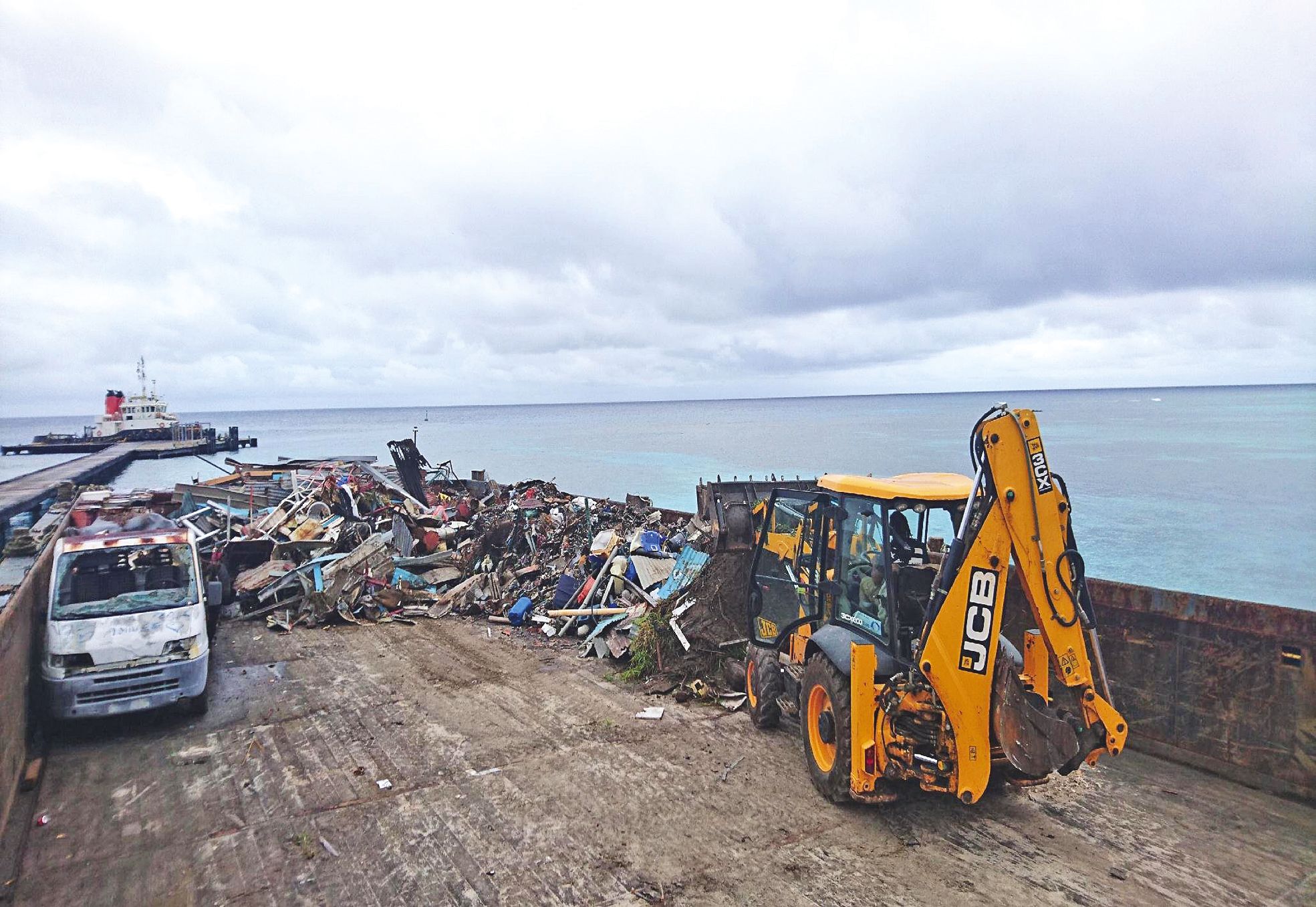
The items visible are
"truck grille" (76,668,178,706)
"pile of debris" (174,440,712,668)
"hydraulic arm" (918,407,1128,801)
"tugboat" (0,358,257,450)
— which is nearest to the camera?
"hydraulic arm" (918,407,1128,801)

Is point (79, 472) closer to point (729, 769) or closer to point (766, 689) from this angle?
point (766, 689)

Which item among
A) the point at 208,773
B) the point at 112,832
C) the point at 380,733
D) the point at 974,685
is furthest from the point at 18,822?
the point at 974,685

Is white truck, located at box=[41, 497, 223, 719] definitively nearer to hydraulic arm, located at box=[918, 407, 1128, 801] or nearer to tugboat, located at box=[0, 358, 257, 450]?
hydraulic arm, located at box=[918, 407, 1128, 801]

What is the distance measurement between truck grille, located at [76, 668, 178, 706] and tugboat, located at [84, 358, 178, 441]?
82634mm

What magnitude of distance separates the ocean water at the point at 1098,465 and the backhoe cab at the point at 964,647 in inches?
868

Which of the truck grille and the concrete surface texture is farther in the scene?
the truck grille

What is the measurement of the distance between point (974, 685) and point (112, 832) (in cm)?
733

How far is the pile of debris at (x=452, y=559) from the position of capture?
516 inches

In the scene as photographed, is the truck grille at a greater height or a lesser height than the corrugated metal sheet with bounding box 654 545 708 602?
lesser

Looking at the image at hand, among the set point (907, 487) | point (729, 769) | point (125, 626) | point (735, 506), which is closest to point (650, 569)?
point (735, 506)

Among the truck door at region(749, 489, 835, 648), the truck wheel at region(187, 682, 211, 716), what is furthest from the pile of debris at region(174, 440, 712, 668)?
the truck wheel at region(187, 682, 211, 716)

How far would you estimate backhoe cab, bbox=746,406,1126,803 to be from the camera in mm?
5535

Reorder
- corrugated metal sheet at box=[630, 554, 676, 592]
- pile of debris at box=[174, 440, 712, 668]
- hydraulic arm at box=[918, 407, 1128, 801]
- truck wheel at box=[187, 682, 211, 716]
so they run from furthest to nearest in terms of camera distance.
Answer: corrugated metal sheet at box=[630, 554, 676, 592], pile of debris at box=[174, 440, 712, 668], truck wheel at box=[187, 682, 211, 716], hydraulic arm at box=[918, 407, 1128, 801]

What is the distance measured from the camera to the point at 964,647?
5602 mm
